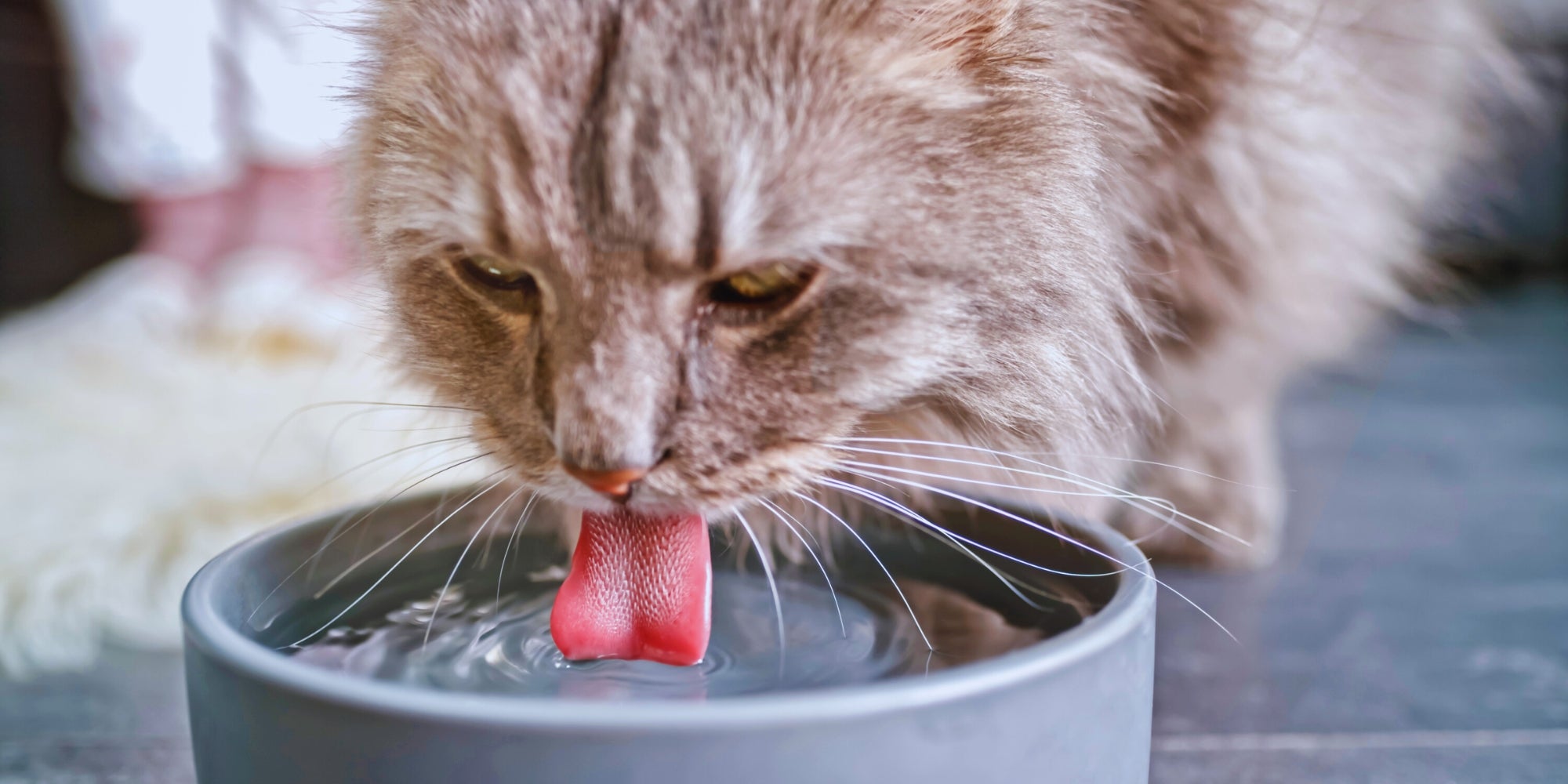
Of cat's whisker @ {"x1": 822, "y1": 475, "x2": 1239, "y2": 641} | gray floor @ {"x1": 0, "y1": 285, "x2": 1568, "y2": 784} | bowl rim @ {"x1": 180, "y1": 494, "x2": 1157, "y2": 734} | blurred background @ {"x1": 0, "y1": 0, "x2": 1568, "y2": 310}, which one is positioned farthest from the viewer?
blurred background @ {"x1": 0, "y1": 0, "x2": 1568, "y2": 310}

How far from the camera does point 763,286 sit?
2.09 ft

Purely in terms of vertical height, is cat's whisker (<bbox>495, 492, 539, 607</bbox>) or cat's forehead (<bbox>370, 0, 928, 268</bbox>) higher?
cat's forehead (<bbox>370, 0, 928, 268</bbox>)

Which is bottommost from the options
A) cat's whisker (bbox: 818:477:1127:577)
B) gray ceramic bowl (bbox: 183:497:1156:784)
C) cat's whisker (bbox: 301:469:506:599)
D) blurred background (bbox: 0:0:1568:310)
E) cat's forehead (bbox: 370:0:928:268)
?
blurred background (bbox: 0:0:1568:310)

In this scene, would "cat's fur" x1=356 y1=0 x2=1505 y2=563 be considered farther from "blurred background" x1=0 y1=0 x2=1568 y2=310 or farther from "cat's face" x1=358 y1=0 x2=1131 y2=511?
"blurred background" x1=0 y1=0 x2=1568 y2=310

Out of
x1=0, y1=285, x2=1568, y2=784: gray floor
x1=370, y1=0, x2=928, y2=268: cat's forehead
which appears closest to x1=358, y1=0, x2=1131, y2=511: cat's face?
x1=370, y1=0, x2=928, y2=268: cat's forehead

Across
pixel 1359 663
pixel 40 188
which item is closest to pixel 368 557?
pixel 1359 663

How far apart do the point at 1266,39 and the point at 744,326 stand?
1.54 ft

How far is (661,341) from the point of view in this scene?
23.8 inches

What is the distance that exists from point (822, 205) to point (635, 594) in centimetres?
23

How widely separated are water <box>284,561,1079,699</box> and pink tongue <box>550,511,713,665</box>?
2cm

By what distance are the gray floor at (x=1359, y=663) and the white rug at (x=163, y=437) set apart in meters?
0.10

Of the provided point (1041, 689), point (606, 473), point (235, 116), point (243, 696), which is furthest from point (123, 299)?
point (1041, 689)

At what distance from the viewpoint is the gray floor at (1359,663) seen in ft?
2.43

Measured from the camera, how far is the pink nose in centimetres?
60
